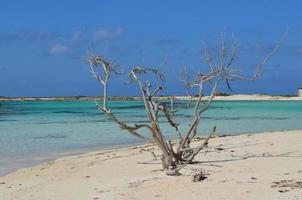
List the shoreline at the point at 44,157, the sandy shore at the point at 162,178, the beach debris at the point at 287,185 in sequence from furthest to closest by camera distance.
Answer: the shoreline at the point at 44,157, the sandy shore at the point at 162,178, the beach debris at the point at 287,185

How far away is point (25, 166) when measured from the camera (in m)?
13.6

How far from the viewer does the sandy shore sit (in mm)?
8375

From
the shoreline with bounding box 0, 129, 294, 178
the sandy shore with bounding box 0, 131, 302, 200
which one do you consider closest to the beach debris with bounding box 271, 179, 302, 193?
the sandy shore with bounding box 0, 131, 302, 200

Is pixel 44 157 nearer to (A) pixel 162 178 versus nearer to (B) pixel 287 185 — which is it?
(A) pixel 162 178

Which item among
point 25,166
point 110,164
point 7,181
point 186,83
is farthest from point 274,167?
point 25,166

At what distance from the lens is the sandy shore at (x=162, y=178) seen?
838cm

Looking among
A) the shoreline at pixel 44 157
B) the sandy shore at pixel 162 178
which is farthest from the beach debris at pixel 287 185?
the shoreline at pixel 44 157

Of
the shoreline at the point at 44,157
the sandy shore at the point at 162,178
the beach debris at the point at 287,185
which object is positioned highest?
the beach debris at the point at 287,185

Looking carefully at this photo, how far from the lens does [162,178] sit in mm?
9750

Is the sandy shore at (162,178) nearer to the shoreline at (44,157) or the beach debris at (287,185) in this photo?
the beach debris at (287,185)

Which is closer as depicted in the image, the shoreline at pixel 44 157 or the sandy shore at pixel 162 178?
the sandy shore at pixel 162 178

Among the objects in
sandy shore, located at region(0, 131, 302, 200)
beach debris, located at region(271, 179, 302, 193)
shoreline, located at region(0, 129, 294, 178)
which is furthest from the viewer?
shoreline, located at region(0, 129, 294, 178)

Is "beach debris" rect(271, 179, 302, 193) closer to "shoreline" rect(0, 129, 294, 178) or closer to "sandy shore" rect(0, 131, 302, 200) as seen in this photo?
"sandy shore" rect(0, 131, 302, 200)

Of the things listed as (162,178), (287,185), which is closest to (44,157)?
(162,178)
